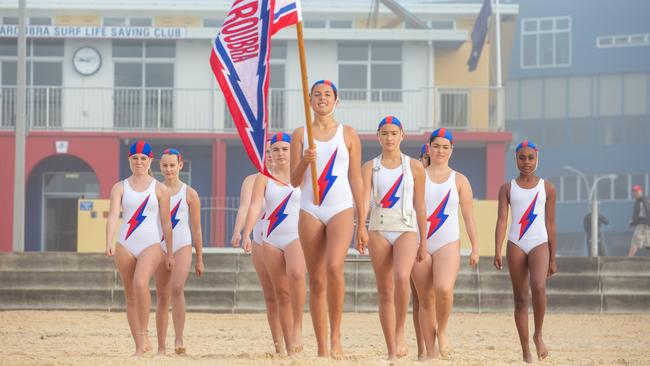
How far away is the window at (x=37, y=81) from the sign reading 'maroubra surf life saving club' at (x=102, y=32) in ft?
2.61

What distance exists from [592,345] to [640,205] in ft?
44.4

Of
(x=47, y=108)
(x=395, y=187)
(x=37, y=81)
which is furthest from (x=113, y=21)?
(x=395, y=187)

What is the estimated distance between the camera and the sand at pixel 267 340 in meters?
11.2

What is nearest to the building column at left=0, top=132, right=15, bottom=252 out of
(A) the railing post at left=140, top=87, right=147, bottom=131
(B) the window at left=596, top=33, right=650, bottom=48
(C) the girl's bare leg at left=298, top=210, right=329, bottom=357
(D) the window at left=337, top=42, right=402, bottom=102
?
(A) the railing post at left=140, top=87, right=147, bottom=131

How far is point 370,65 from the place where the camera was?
38.9m

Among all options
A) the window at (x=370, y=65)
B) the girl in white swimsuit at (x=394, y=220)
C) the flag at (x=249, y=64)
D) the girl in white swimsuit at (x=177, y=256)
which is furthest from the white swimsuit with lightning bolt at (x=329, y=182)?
the window at (x=370, y=65)

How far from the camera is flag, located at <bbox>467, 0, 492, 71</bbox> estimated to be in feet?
120

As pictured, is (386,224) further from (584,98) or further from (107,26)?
(584,98)

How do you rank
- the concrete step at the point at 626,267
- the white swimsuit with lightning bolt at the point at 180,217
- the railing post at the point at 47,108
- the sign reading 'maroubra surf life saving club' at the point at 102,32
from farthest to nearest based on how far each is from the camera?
1. the sign reading 'maroubra surf life saving club' at the point at 102,32
2. the railing post at the point at 47,108
3. the concrete step at the point at 626,267
4. the white swimsuit with lightning bolt at the point at 180,217

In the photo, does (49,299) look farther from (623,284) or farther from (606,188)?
(606,188)

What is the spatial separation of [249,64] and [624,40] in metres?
74.3

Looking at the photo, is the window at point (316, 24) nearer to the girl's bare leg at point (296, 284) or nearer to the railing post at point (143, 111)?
the railing post at point (143, 111)

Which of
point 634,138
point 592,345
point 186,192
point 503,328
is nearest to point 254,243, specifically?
point 186,192

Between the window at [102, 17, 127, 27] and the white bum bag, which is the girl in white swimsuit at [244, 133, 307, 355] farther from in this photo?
the window at [102, 17, 127, 27]
